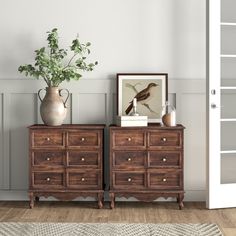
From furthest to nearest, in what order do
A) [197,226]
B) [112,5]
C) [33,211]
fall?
[112,5] < [33,211] < [197,226]

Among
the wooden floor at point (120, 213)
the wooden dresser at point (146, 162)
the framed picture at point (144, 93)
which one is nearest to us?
the wooden floor at point (120, 213)

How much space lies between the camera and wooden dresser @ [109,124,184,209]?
4.31m

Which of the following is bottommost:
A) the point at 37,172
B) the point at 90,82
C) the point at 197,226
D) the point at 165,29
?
the point at 197,226

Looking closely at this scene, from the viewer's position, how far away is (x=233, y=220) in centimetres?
396

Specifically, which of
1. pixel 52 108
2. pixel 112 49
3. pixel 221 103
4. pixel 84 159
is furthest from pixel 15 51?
pixel 221 103

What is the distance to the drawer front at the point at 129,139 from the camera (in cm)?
431

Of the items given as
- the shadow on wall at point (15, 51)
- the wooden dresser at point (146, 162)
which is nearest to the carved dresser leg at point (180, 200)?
the wooden dresser at point (146, 162)

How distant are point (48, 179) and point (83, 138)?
438 millimetres

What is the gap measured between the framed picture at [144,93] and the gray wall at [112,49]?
0.07m

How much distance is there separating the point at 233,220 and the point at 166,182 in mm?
630

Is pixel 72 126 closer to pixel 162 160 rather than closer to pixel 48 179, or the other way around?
pixel 48 179

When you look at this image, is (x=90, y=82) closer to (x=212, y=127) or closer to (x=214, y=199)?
(x=212, y=127)

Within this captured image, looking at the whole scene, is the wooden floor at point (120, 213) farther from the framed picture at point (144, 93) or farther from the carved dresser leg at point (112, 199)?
the framed picture at point (144, 93)

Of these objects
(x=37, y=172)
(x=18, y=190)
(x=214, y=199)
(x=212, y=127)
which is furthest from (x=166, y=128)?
(x=18, y=190)
